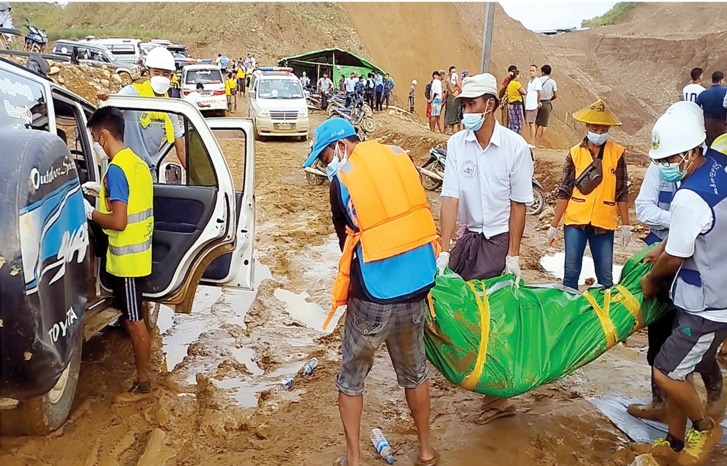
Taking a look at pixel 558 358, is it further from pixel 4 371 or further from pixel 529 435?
pixel 4 371

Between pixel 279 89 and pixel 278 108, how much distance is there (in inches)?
37.2

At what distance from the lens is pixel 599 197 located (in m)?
4.78

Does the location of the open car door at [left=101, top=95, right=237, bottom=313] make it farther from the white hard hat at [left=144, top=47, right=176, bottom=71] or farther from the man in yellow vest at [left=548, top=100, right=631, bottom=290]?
the man in yellow vest at [left=548, top=100, right=631, bottom=290]

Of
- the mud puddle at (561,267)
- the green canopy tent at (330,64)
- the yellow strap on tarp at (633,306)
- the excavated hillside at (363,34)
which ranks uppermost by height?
the excavated hillside at (363,34)

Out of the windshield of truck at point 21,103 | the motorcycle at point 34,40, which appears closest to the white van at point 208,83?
the motorcycle at point 34,40

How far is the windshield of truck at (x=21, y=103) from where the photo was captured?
357cm

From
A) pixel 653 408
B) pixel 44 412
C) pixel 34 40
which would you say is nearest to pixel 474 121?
pixel 653 408

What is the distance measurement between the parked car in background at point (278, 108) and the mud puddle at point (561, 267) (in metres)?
10.1

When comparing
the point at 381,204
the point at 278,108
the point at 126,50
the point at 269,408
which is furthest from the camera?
the point at 126,50

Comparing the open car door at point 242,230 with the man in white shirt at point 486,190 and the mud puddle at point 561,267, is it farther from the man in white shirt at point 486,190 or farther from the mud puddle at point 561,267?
the mud puddle at point 561,267

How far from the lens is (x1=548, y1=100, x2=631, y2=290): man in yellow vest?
4789 millimetres

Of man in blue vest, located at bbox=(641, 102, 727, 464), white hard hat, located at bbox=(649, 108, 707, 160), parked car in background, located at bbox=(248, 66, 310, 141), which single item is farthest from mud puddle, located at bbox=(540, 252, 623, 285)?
parked car in background, located at bbox=(248, 66, 310, 141)

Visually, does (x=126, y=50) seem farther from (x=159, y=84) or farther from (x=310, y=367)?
(x=310, y=367)

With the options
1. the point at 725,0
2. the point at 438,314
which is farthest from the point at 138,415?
the point at 725,0
